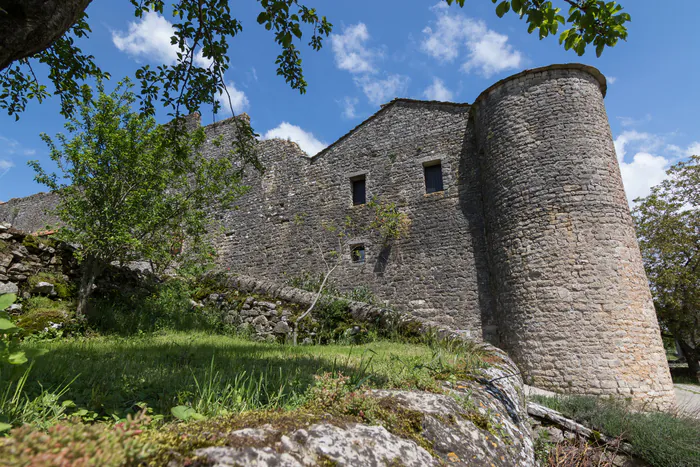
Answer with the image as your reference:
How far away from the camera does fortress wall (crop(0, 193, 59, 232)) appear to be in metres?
22.7

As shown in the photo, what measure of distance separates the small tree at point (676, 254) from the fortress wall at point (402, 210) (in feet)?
34.6

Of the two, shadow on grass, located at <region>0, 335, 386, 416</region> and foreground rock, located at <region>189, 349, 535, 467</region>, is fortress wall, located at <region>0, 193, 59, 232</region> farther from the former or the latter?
foreground rock, located at <region>189, 349, 535, 467</region>

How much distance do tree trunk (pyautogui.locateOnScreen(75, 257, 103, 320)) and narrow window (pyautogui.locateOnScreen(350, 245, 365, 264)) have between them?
7497mm

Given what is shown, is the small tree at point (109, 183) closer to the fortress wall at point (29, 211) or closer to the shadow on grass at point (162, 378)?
the shadow on grass at point (162, 378)

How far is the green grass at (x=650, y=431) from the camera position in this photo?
13.8ft

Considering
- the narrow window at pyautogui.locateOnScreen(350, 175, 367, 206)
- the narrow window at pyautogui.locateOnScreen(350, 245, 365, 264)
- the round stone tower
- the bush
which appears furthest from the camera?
the narrow window at pyautogui.locateOnScreen(350, 175, 367, 206)

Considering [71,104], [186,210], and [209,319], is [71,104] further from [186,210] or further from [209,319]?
[209,319]

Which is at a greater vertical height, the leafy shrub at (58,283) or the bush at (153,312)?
the leafy shrub at (58,283)

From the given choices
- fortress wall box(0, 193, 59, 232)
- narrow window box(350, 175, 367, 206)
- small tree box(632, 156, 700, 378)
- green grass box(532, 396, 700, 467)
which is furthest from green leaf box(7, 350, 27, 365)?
fortress wall box(0, 193, 59, 232)

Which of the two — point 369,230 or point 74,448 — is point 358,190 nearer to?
point 369,230

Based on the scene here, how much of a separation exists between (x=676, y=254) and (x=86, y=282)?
807 inches

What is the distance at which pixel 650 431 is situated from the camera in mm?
4566

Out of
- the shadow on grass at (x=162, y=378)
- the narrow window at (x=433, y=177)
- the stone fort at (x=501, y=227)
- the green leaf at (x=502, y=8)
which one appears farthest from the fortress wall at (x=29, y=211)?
the green leaf at (x=502, y=8)

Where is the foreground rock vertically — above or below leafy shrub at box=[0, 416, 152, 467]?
below
